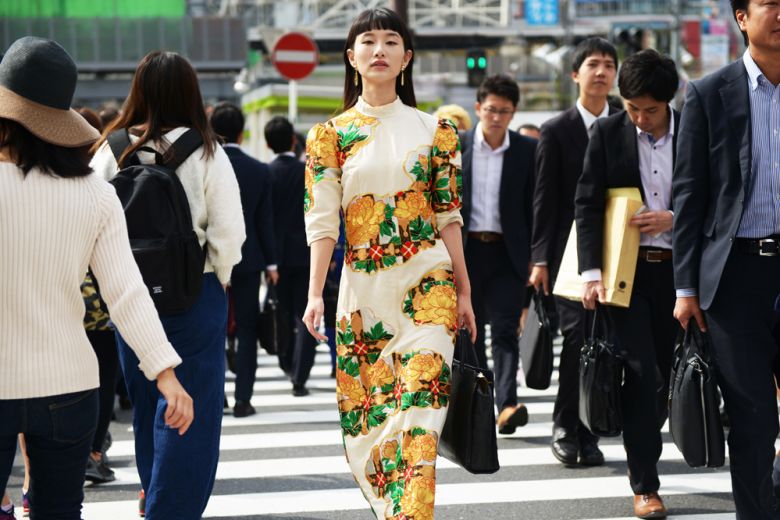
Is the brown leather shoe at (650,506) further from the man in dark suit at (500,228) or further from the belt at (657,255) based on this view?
the man in dark suit at (500,228)

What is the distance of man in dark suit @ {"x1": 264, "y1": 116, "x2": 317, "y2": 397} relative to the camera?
8.32 meters

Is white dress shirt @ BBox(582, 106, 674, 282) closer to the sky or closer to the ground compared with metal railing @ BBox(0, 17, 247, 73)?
closer to the ground

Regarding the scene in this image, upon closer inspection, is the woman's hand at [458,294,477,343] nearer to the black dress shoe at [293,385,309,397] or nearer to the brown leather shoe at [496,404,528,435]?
the brown leather shoe at [496,404,528,435]

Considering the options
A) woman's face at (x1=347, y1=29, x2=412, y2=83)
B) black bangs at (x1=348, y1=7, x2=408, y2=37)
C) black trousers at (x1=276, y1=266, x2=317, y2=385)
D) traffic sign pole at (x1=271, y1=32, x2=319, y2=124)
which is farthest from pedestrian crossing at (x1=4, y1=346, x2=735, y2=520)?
traffic sign pole at (x1=271, y1=32, x2=319, y2=124)

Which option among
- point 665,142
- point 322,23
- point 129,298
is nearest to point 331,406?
point 665,142

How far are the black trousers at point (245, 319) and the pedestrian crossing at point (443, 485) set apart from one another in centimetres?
48

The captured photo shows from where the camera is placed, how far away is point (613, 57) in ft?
20.2

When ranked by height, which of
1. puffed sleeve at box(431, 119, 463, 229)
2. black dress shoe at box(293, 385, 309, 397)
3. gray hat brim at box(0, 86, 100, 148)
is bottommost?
black dress shoe at box(293, 385, 309, 397)

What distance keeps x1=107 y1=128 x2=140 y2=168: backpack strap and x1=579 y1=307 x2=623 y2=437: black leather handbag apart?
2043 millimetres

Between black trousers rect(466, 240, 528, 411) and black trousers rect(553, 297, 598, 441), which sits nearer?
black trousers rect(553, 297, 598, 441)

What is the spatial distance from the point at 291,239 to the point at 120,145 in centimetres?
416

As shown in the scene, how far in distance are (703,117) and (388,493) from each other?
166 centimetres

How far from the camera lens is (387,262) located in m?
3.92

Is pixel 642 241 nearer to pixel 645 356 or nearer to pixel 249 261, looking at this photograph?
pixel 645 356
